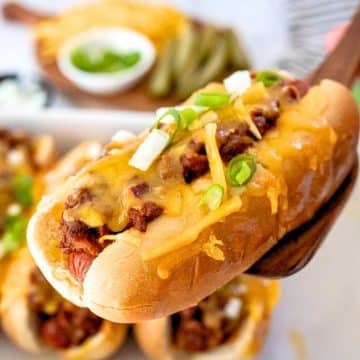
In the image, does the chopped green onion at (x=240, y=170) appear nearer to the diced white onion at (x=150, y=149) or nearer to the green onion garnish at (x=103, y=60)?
the diced white onion at (x=150, y=149)

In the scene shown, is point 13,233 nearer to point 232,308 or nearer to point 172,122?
point 232,308

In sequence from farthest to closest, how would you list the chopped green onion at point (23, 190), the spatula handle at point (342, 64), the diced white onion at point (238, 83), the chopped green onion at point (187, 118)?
1. the chopped green onion at point (23, 190)
2. the spatula handle at point (342, 64)
3. the diced white onion at point (238, 83)
4. the chopped green onion at point (187, 118)

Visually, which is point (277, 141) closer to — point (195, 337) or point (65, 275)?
point (65, 275)

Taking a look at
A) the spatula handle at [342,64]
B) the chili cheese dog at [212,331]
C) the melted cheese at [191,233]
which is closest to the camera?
the melted cheese at [191,233]

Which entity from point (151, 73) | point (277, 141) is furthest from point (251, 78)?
point (151, 73)

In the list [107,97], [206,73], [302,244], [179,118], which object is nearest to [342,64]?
[302,244]

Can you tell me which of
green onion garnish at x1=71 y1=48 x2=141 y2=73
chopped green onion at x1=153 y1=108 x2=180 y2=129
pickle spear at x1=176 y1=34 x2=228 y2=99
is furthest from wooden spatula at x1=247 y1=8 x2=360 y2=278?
green onion garnish at x1=71 y1=48 x2=141 y2=73

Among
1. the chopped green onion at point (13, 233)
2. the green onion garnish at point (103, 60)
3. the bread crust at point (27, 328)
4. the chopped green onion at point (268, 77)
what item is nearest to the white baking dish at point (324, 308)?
the bread crust at point (27, 328)
